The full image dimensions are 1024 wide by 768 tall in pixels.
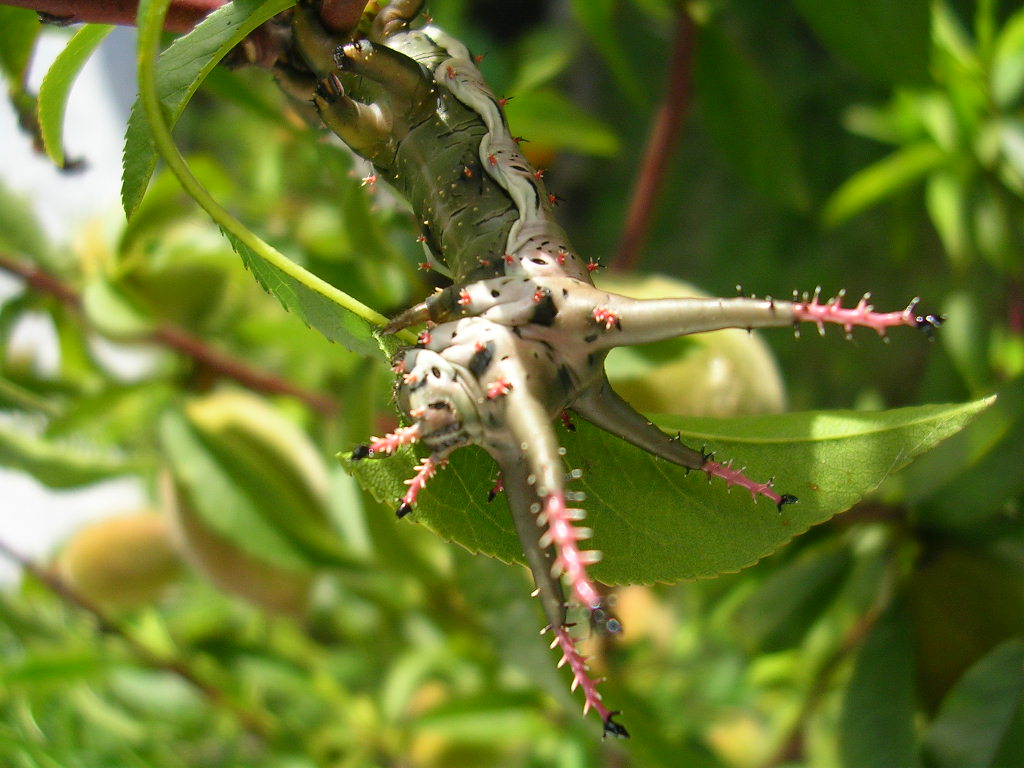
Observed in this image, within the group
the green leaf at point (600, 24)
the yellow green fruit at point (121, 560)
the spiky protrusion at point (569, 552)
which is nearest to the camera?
the spiky protrusion at point (569, 552)

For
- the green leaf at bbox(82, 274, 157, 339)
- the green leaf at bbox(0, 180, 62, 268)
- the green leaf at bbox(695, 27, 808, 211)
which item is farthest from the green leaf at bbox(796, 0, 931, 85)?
the green leaf at bbox(0, 180, 62, 268)

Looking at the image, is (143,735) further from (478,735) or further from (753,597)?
(753,597)

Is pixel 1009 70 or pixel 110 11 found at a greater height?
pixel 1009 70

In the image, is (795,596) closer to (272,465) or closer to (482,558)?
(482,558)

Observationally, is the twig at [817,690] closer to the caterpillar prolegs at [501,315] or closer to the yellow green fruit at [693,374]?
the yellow green fruit at [693,374]

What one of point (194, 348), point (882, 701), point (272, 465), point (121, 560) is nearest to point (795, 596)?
point (882, 701)

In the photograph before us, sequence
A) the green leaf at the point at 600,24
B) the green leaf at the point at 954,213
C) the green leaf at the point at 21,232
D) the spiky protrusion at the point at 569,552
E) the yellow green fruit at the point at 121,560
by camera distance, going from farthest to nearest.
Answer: the yellow green fruit at the point at 121,560, the green leaf at the point at 21,232, the green leaf at the point at 954,213, the green leaf at the point at 600,24, the spiky protrusion at the point at 569,552

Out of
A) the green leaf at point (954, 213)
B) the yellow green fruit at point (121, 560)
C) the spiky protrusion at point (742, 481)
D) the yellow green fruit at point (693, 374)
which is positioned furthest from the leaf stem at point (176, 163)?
the yellow green fruit at point (121, 560)
